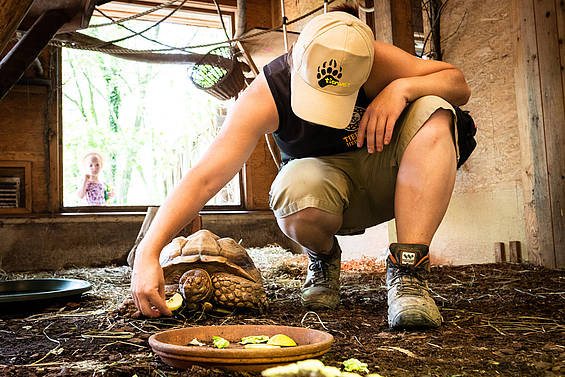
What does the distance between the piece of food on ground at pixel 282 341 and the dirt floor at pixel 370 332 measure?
4.3 inches

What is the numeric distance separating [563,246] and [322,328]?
7.47ft

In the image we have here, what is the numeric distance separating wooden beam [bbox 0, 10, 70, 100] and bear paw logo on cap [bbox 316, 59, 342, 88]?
2.23 m

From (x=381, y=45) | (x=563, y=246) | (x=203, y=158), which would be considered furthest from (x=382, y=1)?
(x=203, y=158)

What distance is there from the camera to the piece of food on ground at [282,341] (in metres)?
1.29

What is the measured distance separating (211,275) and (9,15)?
1.54 m

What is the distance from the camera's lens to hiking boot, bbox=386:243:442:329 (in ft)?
5.55

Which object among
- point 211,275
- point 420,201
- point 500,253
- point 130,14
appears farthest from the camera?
point 130,14

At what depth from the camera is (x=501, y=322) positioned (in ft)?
5.92

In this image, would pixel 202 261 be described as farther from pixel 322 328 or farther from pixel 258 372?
pixel 258 372

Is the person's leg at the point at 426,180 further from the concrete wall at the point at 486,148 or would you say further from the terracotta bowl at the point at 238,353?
the concrete wall at the point at 486,148

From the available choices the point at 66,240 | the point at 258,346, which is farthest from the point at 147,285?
the point at 66,240

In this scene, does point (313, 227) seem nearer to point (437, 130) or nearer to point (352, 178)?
point (352, 178)

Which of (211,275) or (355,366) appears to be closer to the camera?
(355,366)

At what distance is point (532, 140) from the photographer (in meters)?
3.58
